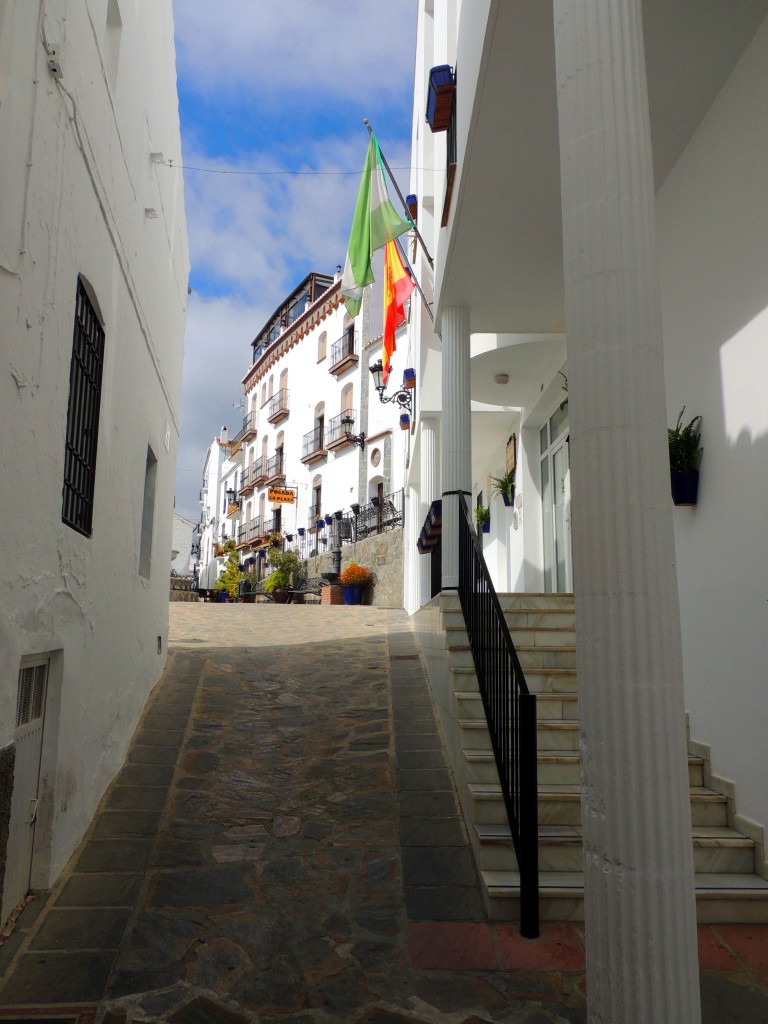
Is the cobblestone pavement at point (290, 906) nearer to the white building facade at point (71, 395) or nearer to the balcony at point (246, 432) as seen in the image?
the white building facade at point (71, 395)

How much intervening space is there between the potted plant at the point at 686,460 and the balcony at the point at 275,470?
2924 cm

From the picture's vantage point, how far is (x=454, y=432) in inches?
300

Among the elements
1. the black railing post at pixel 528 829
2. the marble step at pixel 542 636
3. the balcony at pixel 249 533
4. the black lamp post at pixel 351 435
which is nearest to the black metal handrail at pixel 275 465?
the balcony at pixel 249 533

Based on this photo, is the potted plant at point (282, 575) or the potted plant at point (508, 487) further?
the potted plant at point (282, 575)

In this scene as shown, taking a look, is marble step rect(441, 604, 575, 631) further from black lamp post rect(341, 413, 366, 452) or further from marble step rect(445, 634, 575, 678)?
black lamp post rect(341, 413, 366, 452)

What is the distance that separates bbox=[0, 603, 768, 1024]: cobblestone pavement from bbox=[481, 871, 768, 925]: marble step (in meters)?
0.10

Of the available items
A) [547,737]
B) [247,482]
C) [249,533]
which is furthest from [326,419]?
[547,737]

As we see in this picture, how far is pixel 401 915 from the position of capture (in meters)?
3.95

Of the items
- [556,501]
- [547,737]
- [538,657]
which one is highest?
[556,501]

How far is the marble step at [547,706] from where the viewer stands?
17.7 ft

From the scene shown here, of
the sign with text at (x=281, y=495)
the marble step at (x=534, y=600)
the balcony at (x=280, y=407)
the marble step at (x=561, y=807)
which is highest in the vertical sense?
the balcony at (x=280, y=407)

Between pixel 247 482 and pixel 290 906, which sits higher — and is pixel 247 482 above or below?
above

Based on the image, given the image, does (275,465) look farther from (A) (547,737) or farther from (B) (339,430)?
(A) (547,737)

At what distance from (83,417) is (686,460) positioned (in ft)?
11.7
